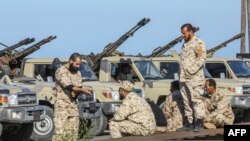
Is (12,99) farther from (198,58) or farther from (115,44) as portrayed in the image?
(115,44)

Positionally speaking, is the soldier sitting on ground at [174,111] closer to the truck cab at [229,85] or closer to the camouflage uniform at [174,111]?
the camouflage uniform at [174,111]

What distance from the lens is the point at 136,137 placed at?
36.7 feet

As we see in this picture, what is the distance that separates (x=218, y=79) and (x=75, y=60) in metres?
8.17

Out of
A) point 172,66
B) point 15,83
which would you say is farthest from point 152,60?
point 15,83

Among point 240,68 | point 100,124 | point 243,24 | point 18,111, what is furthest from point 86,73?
point 243,24

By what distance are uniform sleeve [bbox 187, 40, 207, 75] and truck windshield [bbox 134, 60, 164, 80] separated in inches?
264

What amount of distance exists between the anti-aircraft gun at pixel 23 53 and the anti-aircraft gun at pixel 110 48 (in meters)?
1.45

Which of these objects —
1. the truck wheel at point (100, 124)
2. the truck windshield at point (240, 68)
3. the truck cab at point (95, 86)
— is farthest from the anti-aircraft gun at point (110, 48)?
the truck windshield at point (240, 68)

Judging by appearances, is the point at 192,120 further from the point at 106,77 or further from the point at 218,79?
the point at 218,79

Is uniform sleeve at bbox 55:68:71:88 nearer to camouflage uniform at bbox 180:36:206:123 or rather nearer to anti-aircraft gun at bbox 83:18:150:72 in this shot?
camouflage uniform at bbox 180:36:206:123

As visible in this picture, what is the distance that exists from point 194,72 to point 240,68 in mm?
8743

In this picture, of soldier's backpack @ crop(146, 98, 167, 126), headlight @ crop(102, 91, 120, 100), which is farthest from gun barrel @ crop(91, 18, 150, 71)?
soldier's backpack @ crop(146, 98, 167, 126)

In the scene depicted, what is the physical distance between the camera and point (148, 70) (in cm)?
1888

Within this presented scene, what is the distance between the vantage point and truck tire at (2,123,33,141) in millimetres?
15328
